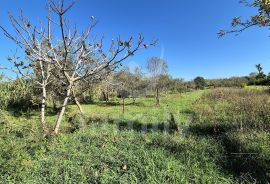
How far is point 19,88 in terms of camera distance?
17.1 m

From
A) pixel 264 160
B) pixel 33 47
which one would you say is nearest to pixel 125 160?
pixel 264 160

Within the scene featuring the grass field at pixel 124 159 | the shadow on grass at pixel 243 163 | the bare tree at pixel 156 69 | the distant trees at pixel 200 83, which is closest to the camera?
the shadow on grass at pixel 243 163

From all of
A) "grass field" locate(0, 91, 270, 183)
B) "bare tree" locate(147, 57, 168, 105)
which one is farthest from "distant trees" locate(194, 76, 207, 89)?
"grass field" locate(0, 91, 270, 183)

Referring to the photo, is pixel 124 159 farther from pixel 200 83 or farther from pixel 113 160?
pixel 200 83

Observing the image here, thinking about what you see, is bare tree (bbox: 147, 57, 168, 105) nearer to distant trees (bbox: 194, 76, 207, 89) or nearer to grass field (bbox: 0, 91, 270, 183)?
grass field (bbox: 0, 91, 270, 183)

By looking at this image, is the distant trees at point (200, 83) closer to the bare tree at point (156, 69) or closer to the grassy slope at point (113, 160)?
the bare tree at point (156, 69)

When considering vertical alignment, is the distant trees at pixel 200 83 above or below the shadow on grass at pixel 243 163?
above

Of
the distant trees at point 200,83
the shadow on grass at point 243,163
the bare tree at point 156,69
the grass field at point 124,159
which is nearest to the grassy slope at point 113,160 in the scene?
the grass field at point 124,159

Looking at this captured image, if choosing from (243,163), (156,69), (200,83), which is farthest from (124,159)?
(200,83)

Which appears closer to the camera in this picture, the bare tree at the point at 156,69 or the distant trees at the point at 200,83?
the bare tree at the point at 156,69

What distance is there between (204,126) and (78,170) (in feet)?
16.9

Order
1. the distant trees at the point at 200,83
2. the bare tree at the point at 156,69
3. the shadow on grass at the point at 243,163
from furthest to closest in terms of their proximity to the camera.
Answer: the distant trees at the point at 200,83, the bare tree at the point at 156,69, the shadow on grass at the point at 243,163

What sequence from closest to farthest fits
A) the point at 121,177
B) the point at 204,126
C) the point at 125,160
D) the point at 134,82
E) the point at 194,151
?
1. the point at 121,177
2. the point at 125,160
3. the point at 194,151
4. the point at 204,126
5. the point at 134,82

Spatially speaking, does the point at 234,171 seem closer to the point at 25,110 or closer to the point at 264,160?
the point at 264,160
